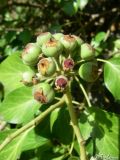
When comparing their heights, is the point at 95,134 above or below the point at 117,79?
below

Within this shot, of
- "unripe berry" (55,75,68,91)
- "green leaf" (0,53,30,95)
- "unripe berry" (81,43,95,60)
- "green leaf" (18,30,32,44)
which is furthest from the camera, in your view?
"green leaf" (18,30,32,44)

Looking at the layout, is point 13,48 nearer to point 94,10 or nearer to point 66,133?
point 94,10

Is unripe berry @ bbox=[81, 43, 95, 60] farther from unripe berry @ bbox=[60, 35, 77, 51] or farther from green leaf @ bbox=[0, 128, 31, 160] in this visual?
green leaf @ bbox=[0, 128, 31, 160]

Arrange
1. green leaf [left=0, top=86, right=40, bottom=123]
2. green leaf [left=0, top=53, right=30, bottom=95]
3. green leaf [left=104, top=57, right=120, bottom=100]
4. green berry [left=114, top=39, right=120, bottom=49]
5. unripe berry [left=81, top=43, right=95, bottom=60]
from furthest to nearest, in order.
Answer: green berry [left=114, top=39, right=120, bottom=49], green leaf [left=0, top=53, right=30, bottom=95], green leaf [left=0, top=86, right=40, bottom=123], green leaf [left=104, top=57, right=120, bottom=100], unripe berry [left=81, top=43, right=95, bottom=60]

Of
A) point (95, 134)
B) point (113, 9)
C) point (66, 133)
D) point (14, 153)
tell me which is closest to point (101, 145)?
point (95, 134)

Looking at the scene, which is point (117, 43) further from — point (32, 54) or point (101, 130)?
point (32, 54)

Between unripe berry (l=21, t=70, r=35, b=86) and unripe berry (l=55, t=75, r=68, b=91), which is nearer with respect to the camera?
unripe berry (l=55, t=75, r=68, b=91)

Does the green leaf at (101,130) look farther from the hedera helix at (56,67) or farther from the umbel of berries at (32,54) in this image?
the umbel of berries at (32,54)

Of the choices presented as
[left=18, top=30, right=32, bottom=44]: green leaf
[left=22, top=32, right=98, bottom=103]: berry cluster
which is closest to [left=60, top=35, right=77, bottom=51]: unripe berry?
[left=22, top=32, right=98, bottom=103]: berry cluster
